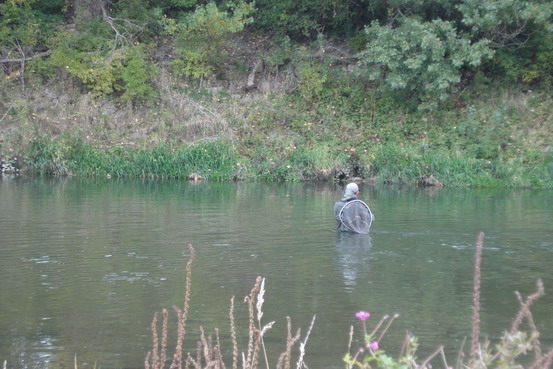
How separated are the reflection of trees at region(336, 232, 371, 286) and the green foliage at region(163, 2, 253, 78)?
1705cm

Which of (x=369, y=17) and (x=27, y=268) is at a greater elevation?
(x=369, y=17)

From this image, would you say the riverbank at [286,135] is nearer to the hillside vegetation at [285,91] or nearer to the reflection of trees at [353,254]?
the hillside vegetation at [285,91]

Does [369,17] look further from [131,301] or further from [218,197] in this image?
[131,301]

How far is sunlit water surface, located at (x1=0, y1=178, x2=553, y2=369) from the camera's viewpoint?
930cm

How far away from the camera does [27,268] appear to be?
13.0 meters

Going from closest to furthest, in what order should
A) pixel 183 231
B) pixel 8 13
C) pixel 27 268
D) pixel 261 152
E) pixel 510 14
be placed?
pixel 27 268
pixel 183 231
pixel 510 14
pixel 261 152
pixel 8 13

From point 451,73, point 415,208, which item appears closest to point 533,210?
point 415,208

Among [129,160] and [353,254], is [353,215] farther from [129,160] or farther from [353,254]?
[129,160]

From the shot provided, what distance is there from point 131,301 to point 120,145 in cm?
2091

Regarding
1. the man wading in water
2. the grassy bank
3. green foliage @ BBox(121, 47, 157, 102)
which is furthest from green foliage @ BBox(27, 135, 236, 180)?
the man wading in water

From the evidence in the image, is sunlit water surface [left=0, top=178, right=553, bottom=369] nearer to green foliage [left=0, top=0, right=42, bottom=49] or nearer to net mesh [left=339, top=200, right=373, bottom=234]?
net mesh [left=339, top=200, right=373, bottom=234]

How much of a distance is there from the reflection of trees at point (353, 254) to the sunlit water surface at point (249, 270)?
1.5 inches

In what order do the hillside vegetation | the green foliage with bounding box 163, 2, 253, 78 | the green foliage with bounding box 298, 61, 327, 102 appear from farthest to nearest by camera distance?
the green foliage with bounding box 298, 61, 327, 102, the green foliage with bounding box 163, 2, 253, 78, the hillside vegetation

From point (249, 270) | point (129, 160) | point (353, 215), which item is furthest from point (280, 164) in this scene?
point (249, 270)
